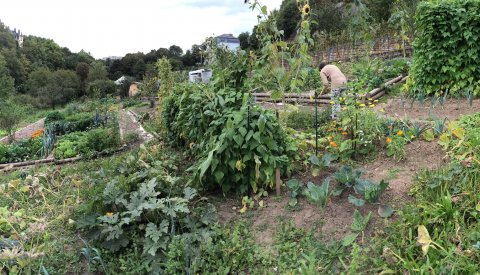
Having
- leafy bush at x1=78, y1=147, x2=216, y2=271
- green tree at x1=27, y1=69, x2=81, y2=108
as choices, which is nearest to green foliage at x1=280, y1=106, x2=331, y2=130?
leafy bush at x1=78, y1=147, x2=216, y2=271

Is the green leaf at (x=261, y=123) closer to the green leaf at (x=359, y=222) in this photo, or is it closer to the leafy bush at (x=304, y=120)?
the green leaf at (x=359, y=222)

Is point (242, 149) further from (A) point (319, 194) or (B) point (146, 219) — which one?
(B) point (146, 219)

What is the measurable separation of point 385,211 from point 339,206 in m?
0.40

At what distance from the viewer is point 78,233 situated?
3240 mm

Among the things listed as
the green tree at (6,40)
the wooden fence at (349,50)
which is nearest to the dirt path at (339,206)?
the wooden fence at (349,50)

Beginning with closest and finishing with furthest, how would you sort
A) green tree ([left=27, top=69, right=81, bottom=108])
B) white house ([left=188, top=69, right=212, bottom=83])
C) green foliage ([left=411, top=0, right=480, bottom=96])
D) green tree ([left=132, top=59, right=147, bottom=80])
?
green foliage ([left=411, top=0, right=480, bottom=96]) → white house ([left=188, top=69, right=212, bottom=83]) → green tree ([left=27, top=69, right=81, bottom=108]) → green tree ([left=132, top=59, right=147, bottom=80])

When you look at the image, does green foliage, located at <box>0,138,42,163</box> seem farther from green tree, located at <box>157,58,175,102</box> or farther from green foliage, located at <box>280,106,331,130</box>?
green foliage, located at <box>280,106,331,130</box>

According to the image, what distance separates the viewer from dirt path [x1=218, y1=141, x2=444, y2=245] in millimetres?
2818

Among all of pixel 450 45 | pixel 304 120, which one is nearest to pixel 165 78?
pixel 304 120

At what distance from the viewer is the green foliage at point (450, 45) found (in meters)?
5.90

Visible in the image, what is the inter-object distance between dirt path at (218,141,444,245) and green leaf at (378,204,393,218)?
0.04 metres

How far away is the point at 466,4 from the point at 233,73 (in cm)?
460

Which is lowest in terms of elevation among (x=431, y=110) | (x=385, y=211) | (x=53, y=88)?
(x=385, y=211)

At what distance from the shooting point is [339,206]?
3.01 metres
